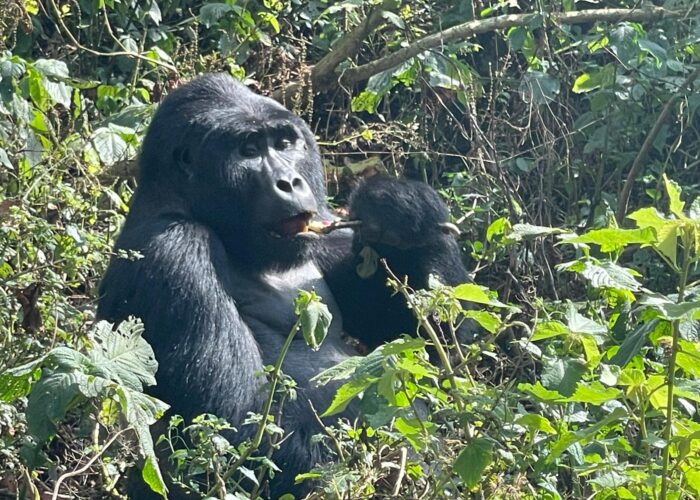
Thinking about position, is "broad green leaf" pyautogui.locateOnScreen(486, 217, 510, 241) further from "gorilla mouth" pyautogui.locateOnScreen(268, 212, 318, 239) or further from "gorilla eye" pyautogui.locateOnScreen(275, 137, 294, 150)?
"gorilla eye" pyautogui.locateOnScreen(275, 137, 294, 150)

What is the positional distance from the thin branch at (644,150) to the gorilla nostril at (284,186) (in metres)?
1.67

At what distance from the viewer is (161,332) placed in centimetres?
399

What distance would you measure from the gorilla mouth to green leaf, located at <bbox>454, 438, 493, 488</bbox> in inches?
66.1

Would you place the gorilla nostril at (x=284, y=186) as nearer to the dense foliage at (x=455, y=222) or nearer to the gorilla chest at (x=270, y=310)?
the gorilla chest at (x=270, y=310)

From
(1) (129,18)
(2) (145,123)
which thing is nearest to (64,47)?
(1) (129,18)

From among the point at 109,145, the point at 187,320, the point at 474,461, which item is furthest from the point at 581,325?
the point at 109,145

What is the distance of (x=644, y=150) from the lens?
17.7 ft

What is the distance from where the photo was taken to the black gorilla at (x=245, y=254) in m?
Answer: 4.01

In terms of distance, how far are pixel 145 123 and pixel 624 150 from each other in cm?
224

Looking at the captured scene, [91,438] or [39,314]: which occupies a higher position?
[39,314]

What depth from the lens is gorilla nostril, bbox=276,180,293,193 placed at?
4301 millimetres

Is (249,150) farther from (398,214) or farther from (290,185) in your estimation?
(398,214)

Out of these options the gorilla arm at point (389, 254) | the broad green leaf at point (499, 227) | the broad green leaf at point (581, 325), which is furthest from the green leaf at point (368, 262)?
the broad green leaf at point (581, 325)

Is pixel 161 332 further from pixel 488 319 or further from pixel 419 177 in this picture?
pixel 419 177
